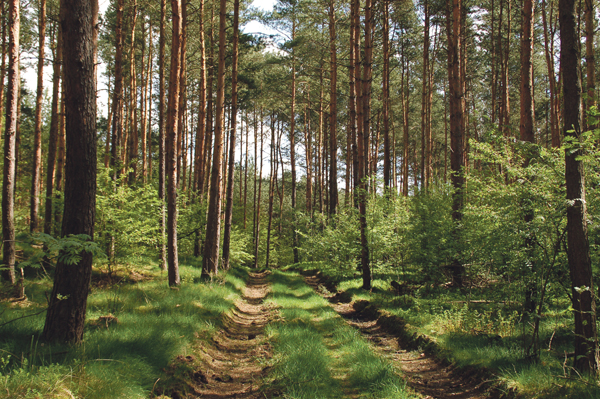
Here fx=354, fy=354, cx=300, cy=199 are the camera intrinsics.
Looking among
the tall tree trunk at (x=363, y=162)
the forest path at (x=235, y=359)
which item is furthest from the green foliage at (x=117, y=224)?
the tall tree trunk at (x=363, y=162)

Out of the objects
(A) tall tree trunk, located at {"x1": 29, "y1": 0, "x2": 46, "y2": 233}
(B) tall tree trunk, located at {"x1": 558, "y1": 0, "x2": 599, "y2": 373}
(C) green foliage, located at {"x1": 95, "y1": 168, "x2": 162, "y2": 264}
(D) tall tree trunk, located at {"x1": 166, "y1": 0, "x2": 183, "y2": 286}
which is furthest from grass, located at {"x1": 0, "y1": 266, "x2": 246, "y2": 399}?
(B) tall tree trunk, located at {"x1": 558, "y1": 0, "x2": 599, "y2": 373}

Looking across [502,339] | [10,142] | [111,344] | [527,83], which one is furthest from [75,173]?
[527,83]

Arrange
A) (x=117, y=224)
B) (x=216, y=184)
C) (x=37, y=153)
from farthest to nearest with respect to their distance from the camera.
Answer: (x=37, y=153) < (x=216, y=184) < (x=117, y=224)

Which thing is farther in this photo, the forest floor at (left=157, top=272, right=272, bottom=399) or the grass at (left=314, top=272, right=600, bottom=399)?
the forest floor at (left=157, top=272, right=272, bottom=399)

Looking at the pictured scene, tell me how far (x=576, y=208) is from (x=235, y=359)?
4.99 metres

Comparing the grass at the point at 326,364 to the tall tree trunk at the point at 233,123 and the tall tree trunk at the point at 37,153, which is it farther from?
the tall tree trunk at the point at 37,153

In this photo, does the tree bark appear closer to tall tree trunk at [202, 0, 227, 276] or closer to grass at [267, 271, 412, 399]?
grass at [267, 271, 412, 399]

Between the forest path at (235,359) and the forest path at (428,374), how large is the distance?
2015 mm

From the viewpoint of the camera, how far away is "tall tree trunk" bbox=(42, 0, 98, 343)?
4.25 metres

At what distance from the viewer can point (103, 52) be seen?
69.4ft

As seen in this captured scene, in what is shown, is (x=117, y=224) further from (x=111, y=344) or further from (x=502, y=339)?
(x=502, y=339)

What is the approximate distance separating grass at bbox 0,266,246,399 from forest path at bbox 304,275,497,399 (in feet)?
Result: 10.2

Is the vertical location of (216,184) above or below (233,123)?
below

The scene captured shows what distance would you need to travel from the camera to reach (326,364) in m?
5.01
